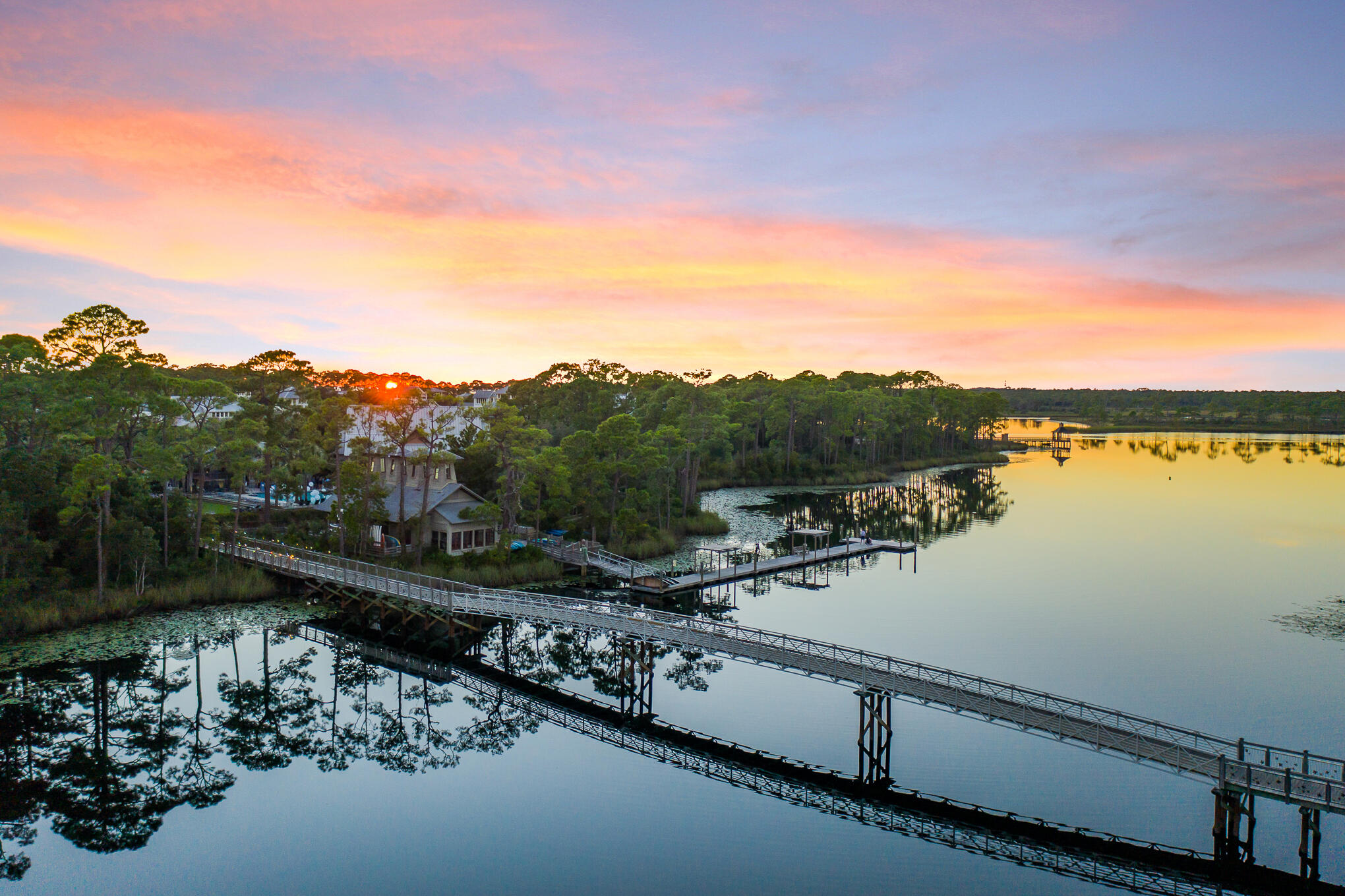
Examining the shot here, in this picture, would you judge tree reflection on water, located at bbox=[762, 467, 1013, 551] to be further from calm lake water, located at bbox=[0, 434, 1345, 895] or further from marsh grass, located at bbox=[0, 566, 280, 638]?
A: marsh grass, located at bbox=[0, 566, 280, 638]

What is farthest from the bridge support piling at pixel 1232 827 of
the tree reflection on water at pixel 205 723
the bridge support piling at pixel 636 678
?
the tree reflection on water at pixel 205 723

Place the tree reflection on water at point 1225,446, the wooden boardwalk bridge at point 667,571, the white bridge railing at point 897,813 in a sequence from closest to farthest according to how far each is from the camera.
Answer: the white bridge railing at point 897,813
the wooden boardwalk bridge at point 667,571
the tree reflection on water at point 1225,446

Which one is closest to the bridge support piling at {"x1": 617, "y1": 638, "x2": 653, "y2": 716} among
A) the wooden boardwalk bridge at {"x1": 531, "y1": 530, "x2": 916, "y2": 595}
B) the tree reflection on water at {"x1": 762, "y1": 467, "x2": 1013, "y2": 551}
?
the wooden boardwalk bridge at {"x1": 531, "y1": 530, "x2": 916, "y2": 595}

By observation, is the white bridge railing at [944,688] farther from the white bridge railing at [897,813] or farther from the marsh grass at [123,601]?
the marsh grass at [123,601]

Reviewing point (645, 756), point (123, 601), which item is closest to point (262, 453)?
point (123, 601)

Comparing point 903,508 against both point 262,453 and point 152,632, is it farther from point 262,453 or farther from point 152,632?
point 152,632

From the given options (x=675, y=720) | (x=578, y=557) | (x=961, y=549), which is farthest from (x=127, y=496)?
(x=961, y=549)
